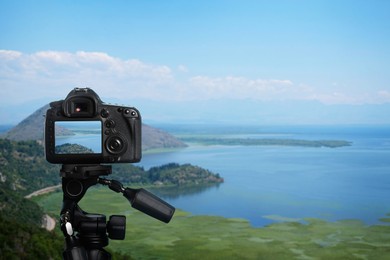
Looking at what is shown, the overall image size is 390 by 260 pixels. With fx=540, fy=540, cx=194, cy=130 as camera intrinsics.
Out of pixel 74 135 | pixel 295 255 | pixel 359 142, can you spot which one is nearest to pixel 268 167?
pixel 359 142

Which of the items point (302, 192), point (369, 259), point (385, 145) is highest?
point (385, 145)

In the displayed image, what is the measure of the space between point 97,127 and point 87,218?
0.17m

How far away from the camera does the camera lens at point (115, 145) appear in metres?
0.99

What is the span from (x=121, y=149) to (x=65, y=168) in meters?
0.11

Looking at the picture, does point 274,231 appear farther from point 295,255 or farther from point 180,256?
point 180,256

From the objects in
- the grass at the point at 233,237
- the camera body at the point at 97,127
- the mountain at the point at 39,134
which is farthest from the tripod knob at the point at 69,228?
the mountain at the point at 39,134

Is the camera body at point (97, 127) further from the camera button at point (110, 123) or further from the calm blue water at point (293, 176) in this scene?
the calm blue water at point (293, 176)

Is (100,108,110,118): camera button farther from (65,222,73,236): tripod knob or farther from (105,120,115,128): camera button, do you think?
(65,222,73,236): tripod knob

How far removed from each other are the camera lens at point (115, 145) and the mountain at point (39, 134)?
6776 millimetres

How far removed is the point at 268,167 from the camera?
1145cm

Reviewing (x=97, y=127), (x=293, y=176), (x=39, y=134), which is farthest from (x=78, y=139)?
(x=293, y=176)

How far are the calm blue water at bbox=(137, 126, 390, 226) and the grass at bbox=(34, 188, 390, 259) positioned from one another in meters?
0.22

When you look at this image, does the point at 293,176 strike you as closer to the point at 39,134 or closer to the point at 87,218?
the point at 39,134

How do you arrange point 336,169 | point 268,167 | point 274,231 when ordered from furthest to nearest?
point 268,167
point 336,169
point 274,231
